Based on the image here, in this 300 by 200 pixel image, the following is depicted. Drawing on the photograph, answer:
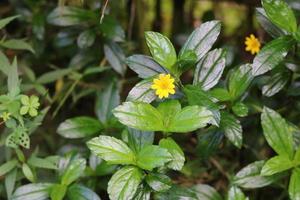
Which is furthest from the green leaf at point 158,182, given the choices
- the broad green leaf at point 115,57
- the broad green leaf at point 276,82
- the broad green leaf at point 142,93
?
the broad green leaf at point 115,57

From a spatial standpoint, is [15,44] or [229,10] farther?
[229,10]

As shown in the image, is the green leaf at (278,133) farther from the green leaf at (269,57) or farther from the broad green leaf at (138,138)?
the broad green leaf at (138,138)

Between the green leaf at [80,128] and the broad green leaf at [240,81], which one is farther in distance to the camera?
the green leaf at [80,128]

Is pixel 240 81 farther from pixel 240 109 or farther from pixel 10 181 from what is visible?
Result: pixel 10 181

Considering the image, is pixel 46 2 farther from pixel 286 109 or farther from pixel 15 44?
pixel 286 109

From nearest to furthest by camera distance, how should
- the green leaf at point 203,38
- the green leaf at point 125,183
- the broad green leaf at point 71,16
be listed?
the green leaf at point 125,183 → the green leaf at point 203,38 → the broad green leaf at point 71,16

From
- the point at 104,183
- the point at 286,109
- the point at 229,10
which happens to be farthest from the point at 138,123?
the point at 229,10
